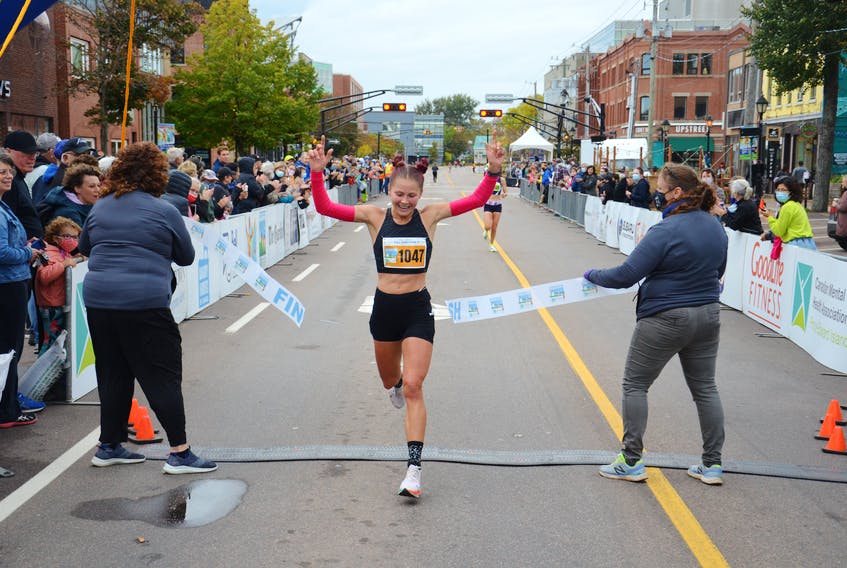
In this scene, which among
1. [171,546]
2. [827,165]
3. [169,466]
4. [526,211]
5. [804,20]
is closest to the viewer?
[171,546]

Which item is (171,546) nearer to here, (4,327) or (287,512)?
(287,512)

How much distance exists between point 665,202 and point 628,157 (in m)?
44.0

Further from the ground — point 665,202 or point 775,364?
point 665,202

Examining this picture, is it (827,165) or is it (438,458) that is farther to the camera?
(827,165)

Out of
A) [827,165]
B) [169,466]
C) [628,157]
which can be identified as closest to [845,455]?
[169,466]

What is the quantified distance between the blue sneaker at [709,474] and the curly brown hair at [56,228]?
17.2ft

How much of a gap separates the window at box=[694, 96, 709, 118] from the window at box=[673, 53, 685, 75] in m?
2.57

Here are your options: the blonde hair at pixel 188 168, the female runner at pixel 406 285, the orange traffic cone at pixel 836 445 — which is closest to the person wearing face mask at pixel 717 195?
the female runner at pixel 406 285

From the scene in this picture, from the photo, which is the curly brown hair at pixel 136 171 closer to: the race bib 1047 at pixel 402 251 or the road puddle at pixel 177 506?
the race bib 1047 at pixel 402 251

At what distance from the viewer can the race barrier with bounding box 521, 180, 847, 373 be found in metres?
9.65

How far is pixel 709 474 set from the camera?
19.0ft

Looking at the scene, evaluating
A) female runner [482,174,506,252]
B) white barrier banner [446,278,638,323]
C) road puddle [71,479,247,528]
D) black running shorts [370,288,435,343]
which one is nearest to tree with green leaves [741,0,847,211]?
female runner [482,174,506,252]

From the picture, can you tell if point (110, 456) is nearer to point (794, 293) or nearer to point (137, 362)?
point (137, 362)

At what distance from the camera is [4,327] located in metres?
6.78
